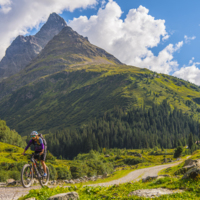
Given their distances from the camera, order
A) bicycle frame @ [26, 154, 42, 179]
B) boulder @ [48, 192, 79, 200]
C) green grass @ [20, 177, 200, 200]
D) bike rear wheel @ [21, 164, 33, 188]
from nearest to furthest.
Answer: boulder @ [48, 192, 79, 200], green grass @ [20, 177, 200, 200], bike rear wheel @ [21, 164, 33, 188], bicycle frame @ [26, 154, 42, 179]

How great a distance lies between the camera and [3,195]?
15328mm

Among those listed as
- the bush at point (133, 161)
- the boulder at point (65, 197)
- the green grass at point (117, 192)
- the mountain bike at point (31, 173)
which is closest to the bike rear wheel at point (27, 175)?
the mountain bike at point (31, 173)

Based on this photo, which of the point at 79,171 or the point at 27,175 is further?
the point at 79,171

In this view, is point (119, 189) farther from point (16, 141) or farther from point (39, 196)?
point (16, 141)

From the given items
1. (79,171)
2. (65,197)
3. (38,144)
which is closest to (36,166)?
(38,144)

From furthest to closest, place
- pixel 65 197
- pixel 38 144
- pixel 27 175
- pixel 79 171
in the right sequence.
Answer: pixel 79 171, pixel 38 144, pixel 27 175, pixel 65 197

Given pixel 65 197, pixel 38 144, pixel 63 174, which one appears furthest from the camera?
pixel 63 174

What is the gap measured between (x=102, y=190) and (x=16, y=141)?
154640 mm

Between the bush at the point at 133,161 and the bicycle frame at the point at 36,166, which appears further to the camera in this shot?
the bush at the point at 133,161

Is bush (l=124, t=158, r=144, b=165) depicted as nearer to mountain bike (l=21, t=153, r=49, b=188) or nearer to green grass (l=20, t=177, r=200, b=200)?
mountain bike (l=21, t=153, r=49, b=188)

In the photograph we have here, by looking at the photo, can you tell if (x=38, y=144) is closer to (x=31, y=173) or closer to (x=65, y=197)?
(x=31, y=173)

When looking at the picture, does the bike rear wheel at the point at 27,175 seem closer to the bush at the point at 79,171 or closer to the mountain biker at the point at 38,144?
the mountain biker at the point at 38,144

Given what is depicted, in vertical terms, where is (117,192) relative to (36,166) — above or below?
below

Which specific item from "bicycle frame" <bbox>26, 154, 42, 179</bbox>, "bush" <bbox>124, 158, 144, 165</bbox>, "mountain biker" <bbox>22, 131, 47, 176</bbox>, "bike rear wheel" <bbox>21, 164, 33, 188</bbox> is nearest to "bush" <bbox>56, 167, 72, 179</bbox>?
"bike rear wheel" <bbox>21, 164, 33, 188</bbox>
